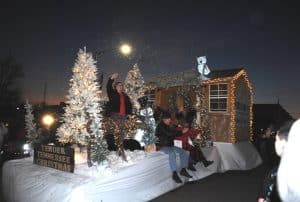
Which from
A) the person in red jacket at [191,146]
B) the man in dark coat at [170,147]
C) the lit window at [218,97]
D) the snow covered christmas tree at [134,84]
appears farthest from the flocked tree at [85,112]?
the snow covered christmas tree at [134,84]

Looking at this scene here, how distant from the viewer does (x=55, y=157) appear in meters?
7.16

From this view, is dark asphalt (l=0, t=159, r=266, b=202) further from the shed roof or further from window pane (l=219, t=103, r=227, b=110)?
the shed roof

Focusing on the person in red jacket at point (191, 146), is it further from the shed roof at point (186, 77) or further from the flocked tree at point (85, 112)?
the shed roof at point (186, 77)

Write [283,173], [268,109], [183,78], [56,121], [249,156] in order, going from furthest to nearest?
[268,109]
[183,78]
[249,156]
[56,121]
[283,173]

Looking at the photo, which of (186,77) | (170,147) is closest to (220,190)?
(170,147)

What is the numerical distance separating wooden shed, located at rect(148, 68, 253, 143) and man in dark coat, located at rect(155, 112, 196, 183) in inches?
177

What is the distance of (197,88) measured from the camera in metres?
14.5

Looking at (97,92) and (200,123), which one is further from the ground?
(97,92)

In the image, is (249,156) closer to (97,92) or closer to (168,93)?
(168,93)

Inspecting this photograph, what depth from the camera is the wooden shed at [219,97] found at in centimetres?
1432

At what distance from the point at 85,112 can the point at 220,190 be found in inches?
183

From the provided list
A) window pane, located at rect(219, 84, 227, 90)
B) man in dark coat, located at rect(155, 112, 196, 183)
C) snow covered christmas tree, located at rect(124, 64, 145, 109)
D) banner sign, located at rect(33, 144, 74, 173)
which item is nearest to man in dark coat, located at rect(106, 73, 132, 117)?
man in dark coat, located at rect(155, 112, 196, 183)

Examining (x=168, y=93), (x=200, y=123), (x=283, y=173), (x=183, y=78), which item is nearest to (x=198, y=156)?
(x=200, y=123)

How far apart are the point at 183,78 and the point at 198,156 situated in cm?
570
